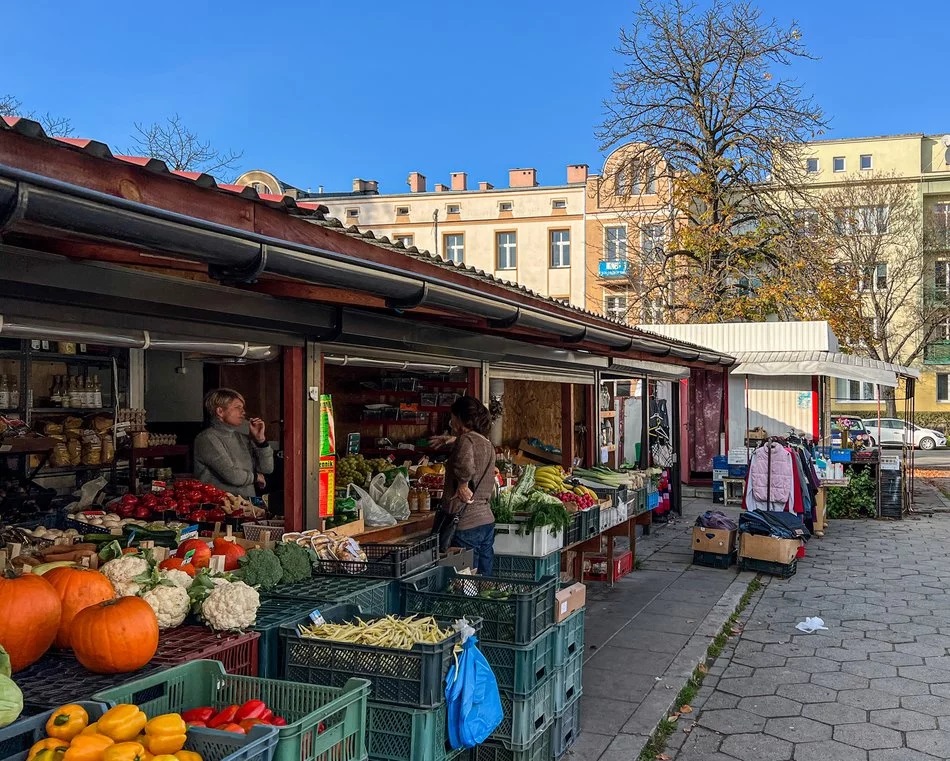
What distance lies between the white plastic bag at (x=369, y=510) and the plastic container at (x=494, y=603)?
2211 mm

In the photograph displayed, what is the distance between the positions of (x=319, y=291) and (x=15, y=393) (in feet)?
14.7

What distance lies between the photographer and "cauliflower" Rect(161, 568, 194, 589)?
142 inches

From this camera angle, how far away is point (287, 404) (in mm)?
5539

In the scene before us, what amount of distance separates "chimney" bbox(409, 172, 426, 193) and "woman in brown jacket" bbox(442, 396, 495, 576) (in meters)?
41.2

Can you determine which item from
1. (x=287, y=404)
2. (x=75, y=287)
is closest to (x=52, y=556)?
(x=75, y=287)

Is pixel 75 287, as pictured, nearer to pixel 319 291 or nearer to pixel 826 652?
pixel 319 291

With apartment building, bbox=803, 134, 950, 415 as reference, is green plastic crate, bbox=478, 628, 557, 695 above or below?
below

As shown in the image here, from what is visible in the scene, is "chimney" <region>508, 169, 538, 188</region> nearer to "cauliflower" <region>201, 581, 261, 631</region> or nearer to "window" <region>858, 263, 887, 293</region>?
"window" <region>858, 263, 887, 293</region>

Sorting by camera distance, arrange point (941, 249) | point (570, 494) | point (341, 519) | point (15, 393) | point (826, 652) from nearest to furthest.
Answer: point (341, 519) < point (826, 652) < point (15, 393) < point (570, 494) < point (941, 249)

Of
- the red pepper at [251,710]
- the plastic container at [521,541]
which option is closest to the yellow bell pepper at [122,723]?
the red pepper at [251,710]

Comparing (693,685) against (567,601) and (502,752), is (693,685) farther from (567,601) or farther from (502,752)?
(502,752)

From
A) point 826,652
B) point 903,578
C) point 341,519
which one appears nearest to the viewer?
point 341,519

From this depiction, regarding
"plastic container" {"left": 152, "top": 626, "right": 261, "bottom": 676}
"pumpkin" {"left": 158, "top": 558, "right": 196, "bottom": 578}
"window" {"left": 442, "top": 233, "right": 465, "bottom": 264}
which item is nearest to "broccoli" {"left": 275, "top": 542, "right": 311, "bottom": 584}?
"pumpkin" {"left": 158, "top": 558, "right": 196, "bottom": 578}

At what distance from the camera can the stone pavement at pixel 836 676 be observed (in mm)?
4977
